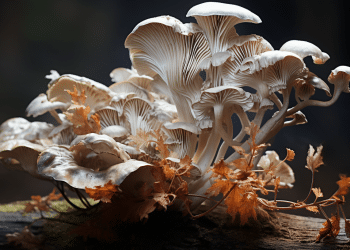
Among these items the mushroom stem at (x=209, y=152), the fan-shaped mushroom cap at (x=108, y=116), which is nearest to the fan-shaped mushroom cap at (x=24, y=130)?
the fan-shaped mushroom cap at (x=108, y=116)

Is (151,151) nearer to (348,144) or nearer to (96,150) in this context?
(96,150)

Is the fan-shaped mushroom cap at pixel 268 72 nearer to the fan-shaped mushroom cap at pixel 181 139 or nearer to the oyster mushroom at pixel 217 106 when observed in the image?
the oyster mushroom at pixel 217 106

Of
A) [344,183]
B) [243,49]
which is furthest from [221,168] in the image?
[243,49]

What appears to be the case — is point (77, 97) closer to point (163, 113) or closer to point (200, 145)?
point (163, 113)

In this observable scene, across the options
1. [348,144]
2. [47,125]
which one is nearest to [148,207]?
[47,125]

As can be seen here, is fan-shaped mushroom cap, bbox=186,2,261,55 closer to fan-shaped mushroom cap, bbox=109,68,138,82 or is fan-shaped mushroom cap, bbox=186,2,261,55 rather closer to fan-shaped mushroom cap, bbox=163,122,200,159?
fan-shaped mushroom cap, bbox=163,122,200,159
